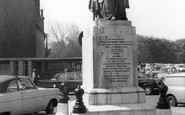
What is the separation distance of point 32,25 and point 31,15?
160 centimetres

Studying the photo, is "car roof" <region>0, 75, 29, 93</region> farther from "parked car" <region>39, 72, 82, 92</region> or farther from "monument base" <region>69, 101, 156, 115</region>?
"parked car" <region>39, 72, 82, 92</region>

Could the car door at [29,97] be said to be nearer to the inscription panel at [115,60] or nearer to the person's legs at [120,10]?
the inscription panel at [115,60]

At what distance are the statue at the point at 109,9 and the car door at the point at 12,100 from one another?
496cm

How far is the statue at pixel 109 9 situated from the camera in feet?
30.7

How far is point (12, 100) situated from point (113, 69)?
5222 millimetres

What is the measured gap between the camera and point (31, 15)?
57.9 m

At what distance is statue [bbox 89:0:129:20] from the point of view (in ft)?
30.7

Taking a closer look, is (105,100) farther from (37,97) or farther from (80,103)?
(37,97)

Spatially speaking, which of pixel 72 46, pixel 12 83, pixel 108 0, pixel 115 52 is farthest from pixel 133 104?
pixel 72 46

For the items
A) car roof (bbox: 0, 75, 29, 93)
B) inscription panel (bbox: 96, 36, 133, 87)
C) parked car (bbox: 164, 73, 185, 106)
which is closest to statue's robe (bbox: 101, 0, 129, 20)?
inscription panel (bbox: 96, 36, 133, 87)

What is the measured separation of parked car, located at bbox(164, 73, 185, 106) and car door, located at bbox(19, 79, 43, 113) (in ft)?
23.7

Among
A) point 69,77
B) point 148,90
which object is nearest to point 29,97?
point 69,77

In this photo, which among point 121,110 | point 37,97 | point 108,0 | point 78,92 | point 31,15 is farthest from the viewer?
point 31,15

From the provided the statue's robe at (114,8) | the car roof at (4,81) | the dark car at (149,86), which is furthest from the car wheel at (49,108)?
the dark car at (149,86)
